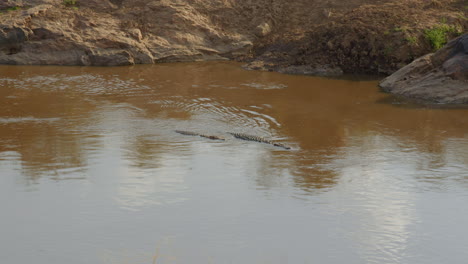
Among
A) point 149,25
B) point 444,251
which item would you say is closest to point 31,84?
point 149,25

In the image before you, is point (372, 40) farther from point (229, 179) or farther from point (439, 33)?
point (229, 179)

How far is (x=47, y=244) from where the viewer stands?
16.6 feet

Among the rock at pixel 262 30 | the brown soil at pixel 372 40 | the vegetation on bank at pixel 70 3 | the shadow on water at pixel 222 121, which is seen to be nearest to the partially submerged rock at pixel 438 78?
the shadow on water at pixel 222 121

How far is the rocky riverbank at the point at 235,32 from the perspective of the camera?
14086 millimetres

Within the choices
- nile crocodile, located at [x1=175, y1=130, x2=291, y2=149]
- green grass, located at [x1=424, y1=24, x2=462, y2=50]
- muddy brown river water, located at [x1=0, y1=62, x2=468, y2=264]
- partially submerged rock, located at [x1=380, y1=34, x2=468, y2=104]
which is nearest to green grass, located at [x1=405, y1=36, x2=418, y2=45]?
green grass, located at [x1=424, y1=24, x2=462, y2=50]

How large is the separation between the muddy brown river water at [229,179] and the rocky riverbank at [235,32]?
2.36 meters

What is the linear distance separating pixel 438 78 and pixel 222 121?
450 cm

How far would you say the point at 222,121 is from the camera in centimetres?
979

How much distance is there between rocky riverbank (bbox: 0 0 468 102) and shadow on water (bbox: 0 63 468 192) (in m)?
1.09

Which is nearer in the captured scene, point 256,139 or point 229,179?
point 229,179

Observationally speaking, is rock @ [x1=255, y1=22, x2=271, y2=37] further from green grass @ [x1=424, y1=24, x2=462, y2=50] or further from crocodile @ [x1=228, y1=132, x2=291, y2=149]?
crocodile @ [x1=228, y1=132, x2=291, y2=149]

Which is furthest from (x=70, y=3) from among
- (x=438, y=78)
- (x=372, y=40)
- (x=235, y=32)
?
(x=438, y=78)

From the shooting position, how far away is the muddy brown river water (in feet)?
16.6

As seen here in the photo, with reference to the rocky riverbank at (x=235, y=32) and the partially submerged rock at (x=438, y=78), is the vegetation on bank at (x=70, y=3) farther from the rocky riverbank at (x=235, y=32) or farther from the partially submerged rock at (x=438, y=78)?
the partially submerged rock at (x=438, y=78)
